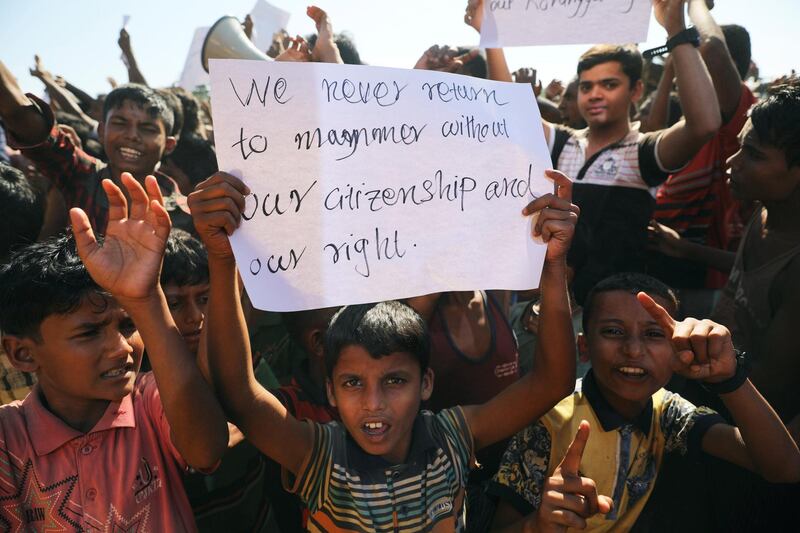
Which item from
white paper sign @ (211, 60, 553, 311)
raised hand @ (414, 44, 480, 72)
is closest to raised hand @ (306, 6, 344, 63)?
raised hand @ (414, 44, 480, 72)

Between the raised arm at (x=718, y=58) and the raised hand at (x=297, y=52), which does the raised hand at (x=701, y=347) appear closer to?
the raised hand at (x=297, y=52)

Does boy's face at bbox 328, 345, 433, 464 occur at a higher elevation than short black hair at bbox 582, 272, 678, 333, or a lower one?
lower

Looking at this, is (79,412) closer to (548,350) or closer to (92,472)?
(92,472)

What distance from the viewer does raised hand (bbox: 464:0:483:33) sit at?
297cm

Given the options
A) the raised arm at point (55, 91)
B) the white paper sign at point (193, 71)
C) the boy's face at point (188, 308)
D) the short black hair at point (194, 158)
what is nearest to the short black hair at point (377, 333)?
the boy's face at point (188, 308)

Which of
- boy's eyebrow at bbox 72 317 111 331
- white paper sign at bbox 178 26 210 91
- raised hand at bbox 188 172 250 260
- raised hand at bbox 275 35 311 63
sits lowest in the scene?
boy's eyebrow at bbox 72 317 111 331

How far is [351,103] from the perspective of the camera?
1.77 meters

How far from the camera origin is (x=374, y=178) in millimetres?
1792

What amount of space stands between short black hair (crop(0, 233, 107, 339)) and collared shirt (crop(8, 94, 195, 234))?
4.76 ft

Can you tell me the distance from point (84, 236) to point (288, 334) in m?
1.66

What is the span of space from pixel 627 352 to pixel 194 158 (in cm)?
380

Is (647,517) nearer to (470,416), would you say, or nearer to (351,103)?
(470,416)

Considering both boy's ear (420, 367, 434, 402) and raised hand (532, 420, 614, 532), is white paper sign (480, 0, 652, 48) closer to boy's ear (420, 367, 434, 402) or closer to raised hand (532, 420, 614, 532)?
boy's ear (420, 367, 434, 402)

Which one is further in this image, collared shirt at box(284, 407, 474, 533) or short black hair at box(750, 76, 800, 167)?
short black hair at box(750, 76, 800, 167)
